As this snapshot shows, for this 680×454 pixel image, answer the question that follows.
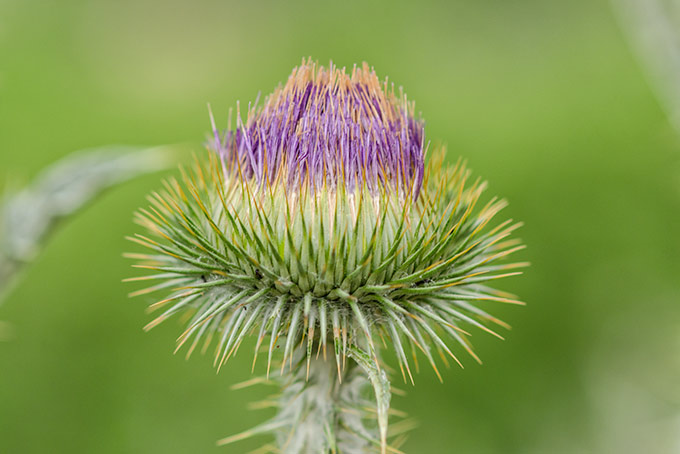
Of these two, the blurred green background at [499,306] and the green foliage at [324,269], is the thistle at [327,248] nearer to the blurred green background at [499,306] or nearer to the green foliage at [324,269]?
the green foliage at [324,269]

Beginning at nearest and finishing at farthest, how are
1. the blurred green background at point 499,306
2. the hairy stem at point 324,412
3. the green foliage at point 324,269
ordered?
the green foliage at point 324,269 < the hairy stem at point 324,412 < the blurred green background at point 499,306

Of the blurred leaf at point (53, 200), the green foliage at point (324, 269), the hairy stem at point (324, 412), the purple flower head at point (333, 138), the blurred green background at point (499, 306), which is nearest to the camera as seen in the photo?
the green foliage at point (324, 269)

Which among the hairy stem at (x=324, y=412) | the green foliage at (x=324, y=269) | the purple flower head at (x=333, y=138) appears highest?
the purple flower head at (x=333, y=138)

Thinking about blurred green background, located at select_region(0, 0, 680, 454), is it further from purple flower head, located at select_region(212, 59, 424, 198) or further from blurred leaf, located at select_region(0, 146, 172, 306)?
purple flower head, located at select_region(212, 59, 424, 198)

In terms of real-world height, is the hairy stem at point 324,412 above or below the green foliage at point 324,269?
below

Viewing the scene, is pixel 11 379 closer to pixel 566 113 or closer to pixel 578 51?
pixel 566 113

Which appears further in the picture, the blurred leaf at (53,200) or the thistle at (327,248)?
the blurred leaf at (53,200)

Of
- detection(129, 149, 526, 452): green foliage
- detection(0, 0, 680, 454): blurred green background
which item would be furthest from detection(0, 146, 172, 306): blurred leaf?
detection(0, 0, 680, 454): blurred green background

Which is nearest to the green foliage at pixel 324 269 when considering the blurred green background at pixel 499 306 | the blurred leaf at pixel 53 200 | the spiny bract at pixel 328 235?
the spiny bract at pixel 328 235
